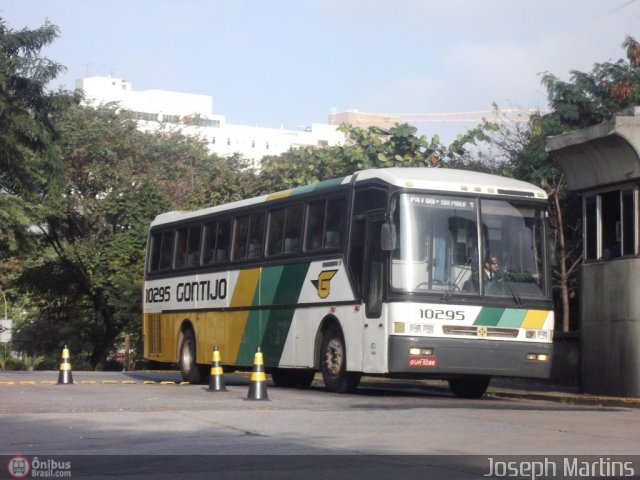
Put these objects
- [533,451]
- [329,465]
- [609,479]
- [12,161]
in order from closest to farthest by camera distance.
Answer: [609,479]
[329,465]
[533,451]
[12,161]

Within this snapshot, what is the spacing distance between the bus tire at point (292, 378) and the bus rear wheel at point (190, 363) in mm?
2069

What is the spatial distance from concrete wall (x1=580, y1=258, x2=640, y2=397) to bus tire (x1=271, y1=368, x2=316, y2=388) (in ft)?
16.8

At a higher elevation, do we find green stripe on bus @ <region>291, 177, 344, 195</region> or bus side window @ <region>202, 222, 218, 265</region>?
green stripe on bus @ <region>291, 177, 344, 195</region>

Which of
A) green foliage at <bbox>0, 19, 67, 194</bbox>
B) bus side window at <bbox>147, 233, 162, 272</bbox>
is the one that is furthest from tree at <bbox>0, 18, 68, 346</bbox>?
bus side window at <bbox>147, 233, 162, 272</bbox>

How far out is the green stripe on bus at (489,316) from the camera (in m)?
17.7

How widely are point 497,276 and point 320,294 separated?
3.11 m

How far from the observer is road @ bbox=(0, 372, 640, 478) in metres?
10.0

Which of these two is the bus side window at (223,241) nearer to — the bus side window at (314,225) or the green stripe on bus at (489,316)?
the bus side window at (314,225)

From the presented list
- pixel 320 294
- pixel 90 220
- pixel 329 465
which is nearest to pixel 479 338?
pixel 320 294

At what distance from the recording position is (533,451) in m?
10.1

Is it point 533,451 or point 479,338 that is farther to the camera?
point 479,338

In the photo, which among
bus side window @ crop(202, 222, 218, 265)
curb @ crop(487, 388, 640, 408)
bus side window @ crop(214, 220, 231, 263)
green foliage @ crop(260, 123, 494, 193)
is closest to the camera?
curb @ crop(487, 388, 640, 408)

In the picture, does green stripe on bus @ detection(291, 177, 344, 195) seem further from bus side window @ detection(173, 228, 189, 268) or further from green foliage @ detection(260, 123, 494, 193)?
green foliage @ detection(260, 123, 494, 193)

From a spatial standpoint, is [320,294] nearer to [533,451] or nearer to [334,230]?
[334,230]
